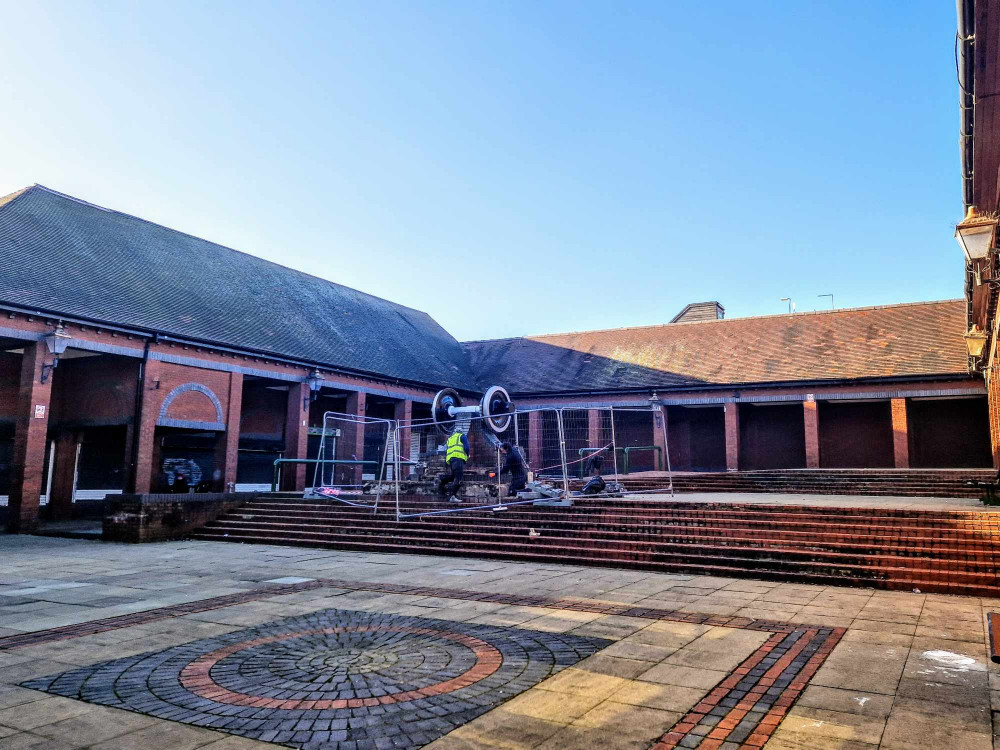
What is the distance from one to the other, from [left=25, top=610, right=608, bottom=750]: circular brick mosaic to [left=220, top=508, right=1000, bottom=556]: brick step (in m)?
5.80

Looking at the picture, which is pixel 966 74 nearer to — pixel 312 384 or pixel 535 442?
pixel 312 384

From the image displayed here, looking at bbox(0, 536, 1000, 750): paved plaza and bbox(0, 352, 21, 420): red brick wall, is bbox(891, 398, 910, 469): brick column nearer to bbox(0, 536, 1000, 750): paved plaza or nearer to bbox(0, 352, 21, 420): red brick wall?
bbox(0, 536, 1000, 750): paved plaza

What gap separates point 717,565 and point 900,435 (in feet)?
66.0

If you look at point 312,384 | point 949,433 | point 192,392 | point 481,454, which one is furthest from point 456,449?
point 949,433

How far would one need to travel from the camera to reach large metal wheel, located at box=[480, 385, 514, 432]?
1617 cm

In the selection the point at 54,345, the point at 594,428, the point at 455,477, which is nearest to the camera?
the point at 455,477

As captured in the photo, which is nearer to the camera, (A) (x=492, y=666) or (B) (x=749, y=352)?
(A) (x=492, y=666)

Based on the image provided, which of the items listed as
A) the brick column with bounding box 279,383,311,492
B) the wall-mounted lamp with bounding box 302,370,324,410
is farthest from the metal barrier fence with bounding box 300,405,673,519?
A: the wall-mounted lamp with bounding box 302,370,324,410

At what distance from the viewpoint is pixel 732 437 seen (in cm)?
2888

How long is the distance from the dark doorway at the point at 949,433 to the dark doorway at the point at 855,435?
103 centimetres

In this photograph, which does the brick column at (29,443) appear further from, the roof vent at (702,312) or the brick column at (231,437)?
the roof vent at (702,312)

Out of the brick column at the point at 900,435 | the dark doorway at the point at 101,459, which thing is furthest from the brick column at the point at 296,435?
the brick column at the point at 900,435

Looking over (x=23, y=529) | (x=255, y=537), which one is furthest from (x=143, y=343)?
(x=255, y=537)

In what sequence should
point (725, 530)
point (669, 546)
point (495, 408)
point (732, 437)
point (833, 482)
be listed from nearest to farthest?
point (669, 546), point (725, 530), point (495, 408), point (833, 482), point (732, 437)
